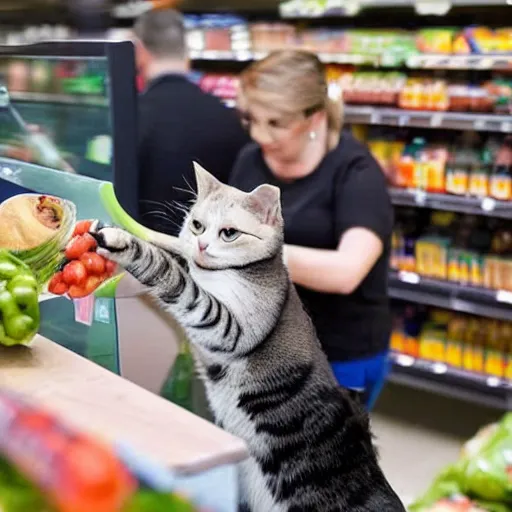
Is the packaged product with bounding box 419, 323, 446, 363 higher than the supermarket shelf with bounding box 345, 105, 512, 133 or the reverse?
the reverse

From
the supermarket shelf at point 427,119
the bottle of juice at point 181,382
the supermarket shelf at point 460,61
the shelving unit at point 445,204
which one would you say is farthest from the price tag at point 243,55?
the bottle of juice at point 181,382

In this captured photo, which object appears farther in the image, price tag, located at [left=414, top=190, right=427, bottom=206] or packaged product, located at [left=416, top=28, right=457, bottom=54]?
price tag, located at [left=414, top=190, right=427, bottom=206]

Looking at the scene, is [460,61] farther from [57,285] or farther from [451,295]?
[57,285]

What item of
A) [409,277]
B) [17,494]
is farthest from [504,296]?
[17,494]

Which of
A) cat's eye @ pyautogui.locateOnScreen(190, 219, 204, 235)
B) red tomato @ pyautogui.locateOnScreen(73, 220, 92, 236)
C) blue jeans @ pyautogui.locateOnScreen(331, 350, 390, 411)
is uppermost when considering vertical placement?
cat's eye @ pyautogui.locateOnScreen(190, 219, 204, 235)

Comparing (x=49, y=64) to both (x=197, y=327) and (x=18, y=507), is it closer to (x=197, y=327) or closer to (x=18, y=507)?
(x=197, y=327)

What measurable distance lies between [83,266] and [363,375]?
20.9 inches

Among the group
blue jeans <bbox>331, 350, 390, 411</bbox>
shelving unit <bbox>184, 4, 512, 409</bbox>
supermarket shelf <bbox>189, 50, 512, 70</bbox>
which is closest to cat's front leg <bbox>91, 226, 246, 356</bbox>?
blue jeans <bbox>331, 350, 390, 411</bbox>

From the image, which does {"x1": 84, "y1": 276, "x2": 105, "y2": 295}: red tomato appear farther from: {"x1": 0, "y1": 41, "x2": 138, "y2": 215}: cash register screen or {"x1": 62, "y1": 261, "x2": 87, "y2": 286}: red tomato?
{"x1": 0, "y1": 41, "x2": 138, "y2": 215}: cash register screen

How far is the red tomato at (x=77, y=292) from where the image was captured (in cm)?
89

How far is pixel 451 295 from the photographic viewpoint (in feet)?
13.2

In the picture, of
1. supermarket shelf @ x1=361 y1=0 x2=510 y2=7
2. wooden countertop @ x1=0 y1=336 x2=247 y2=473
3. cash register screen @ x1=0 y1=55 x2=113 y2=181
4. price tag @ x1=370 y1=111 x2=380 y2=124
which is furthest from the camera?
price tag @ x1=370 y1=111 x2=380 y2=124

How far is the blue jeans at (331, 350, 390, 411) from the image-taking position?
45.3 inches

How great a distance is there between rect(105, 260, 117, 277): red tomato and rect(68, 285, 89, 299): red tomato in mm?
58
